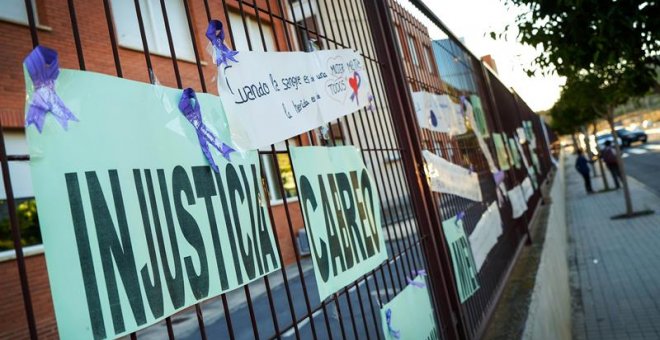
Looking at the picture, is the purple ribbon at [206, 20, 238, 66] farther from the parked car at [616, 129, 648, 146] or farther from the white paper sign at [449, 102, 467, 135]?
the parked car at [616, 129, 648, 146]

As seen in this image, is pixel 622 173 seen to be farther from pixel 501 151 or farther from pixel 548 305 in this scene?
pixel 548 305

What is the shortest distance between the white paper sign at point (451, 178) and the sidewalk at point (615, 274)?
2190 mm

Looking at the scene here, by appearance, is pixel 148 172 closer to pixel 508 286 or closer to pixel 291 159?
pixel 291 159

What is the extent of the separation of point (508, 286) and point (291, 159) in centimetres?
329

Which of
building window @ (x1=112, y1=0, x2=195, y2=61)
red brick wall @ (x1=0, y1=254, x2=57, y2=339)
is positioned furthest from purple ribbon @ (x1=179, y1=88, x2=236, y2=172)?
building window @ (x1=112, y1=0, x2=195, y2=61)

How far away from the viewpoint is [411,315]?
2.34 meters

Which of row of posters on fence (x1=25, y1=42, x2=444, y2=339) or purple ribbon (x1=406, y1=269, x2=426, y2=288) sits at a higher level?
row of posters on fence (x1=25, y1=42, x2=444, y2=339)

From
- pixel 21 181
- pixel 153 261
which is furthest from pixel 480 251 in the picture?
pixel 21 181

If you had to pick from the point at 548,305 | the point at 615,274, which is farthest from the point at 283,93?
the point at 615,274

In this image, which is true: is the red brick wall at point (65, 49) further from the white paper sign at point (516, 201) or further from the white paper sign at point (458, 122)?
the white paper sign at point (516, 201)

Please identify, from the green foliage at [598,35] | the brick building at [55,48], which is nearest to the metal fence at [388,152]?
the green foliage at [598,35]

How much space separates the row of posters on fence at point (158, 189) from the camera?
0.96 m

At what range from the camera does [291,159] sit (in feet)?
5.72

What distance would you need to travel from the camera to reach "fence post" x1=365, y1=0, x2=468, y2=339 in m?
2.80
